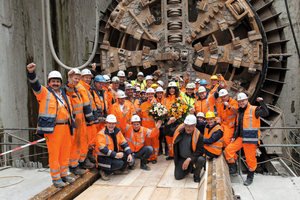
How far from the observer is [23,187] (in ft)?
17.2

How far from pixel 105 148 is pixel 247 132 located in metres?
2.81

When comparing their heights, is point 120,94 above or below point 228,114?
above

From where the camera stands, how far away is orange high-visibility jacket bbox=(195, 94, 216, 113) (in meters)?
5.94

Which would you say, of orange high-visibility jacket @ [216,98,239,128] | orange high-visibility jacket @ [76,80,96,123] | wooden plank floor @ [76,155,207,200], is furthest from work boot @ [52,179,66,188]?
orange high-visibility jacket @ [216,98,239,128]

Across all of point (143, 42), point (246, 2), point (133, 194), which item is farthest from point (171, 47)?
point (133, 194)

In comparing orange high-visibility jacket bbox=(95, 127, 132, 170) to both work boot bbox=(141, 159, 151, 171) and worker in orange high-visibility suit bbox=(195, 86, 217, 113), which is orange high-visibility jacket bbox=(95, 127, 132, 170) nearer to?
work boot bbox=(141, 159, 151, 171)

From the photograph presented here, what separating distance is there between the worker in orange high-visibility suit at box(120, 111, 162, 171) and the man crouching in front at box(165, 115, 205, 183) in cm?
64

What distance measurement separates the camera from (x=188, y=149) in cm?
451

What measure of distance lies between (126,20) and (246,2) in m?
4.32

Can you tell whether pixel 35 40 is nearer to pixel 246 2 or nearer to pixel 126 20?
pixel 126 20

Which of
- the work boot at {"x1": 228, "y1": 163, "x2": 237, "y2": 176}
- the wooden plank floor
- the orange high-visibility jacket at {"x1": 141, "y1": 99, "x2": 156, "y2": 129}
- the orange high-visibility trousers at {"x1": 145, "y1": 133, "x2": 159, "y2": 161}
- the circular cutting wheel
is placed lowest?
the work boot at {"x1": 228, "y1": 163, "x2": 237, "y2": 176}

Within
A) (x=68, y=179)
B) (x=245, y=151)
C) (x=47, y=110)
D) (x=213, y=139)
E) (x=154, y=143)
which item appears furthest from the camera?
(x=154, y=143)

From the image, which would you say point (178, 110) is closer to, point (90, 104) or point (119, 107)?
point (119, 107)

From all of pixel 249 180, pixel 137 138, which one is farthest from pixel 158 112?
pixel 249 180
